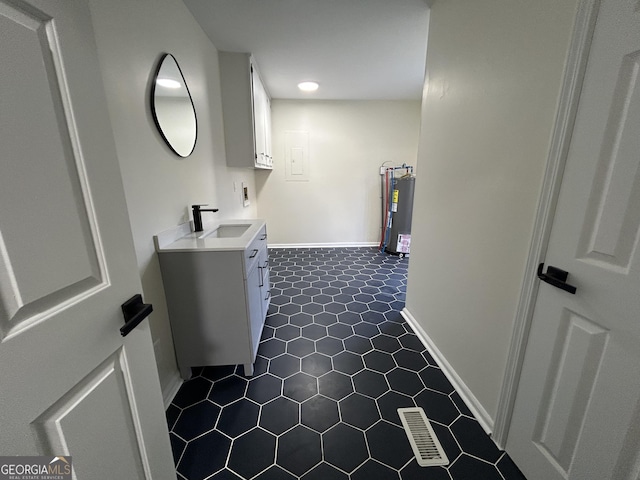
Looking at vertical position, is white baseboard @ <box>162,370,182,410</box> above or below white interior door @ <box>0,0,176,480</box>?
below

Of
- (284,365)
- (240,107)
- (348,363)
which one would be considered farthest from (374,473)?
(240,107)

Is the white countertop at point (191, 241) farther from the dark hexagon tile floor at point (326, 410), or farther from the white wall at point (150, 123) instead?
the dark hexagon tile floor at point (326, 410)

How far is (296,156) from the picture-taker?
4039 millimetres

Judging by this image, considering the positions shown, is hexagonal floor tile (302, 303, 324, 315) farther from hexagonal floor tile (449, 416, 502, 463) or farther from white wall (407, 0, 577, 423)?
hexagonal floor tile (449, 416, 502, 463)

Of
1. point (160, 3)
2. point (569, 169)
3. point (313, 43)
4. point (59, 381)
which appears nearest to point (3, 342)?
point (59, 381)

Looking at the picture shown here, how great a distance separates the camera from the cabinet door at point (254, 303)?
5.06ft

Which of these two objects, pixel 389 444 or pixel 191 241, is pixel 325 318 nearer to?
pixel 389 444

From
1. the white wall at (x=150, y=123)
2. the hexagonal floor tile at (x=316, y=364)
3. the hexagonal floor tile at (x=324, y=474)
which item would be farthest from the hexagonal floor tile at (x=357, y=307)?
the white wall at (x=150, y=123)

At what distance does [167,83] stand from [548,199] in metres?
1.92

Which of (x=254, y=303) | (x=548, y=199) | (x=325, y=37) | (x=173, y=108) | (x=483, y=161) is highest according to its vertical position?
(x=325, y=37)

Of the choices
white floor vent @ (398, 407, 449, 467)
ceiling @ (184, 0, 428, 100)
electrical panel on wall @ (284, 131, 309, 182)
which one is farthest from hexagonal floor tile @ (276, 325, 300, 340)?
electrical panel on wall @ (284, 131, 309, 182)

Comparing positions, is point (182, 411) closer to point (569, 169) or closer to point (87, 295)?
point (87, 295)

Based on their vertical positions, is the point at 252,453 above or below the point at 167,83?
below

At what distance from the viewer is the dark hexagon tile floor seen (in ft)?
3.71
